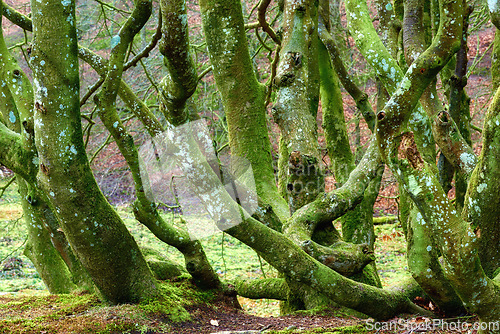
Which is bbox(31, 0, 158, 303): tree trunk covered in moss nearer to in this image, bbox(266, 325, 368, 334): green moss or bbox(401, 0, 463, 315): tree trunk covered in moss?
bbox(266, 325, 368, 334): green moss

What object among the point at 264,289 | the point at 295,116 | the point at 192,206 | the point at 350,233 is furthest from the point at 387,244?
the point at 295,116

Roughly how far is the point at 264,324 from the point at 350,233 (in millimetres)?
1901

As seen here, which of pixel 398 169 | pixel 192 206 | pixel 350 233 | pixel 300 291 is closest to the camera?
pixel 398 169

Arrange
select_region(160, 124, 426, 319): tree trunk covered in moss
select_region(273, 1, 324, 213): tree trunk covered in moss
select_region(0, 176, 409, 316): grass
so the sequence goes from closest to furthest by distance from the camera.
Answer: select_region(160, 124, 426, 319): tree trunk covered in moss → select_region(273, 1, 324, 213): tree trunk covered in moss → select_region(0, 176, 409, 316): grass

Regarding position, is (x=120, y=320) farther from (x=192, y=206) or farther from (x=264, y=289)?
(x=192, y=206)

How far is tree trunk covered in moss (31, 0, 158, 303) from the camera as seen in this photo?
2432 mm

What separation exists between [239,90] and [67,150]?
2.21 metres

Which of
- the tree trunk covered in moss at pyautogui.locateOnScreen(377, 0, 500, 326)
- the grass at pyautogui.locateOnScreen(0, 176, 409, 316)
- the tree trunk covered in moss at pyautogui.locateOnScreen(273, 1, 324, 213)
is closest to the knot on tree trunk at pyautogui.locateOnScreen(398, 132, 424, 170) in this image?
the tree trunk covered in moss at pyautogui.locateOnScreen(377, 0, 500, 326)

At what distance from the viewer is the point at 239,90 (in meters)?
4.39

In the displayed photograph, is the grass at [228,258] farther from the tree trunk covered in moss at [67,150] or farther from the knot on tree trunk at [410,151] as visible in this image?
the knot on tree trunk at [410,151]

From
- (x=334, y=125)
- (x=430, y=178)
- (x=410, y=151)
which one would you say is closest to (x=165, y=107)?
(x=410, y=151)

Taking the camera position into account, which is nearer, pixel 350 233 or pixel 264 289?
pixel 264 289

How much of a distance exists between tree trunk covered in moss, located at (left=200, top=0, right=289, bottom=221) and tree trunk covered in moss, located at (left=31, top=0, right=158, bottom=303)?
5.32ft

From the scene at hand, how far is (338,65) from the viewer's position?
5465 mm
